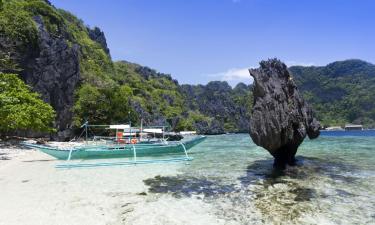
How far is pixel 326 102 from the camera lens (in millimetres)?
194500

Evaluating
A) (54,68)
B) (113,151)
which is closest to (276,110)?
(113,151)

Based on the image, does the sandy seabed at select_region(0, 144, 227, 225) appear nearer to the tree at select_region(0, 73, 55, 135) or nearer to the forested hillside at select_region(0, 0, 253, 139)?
the tree at select_region(0, 73, 55, 135)

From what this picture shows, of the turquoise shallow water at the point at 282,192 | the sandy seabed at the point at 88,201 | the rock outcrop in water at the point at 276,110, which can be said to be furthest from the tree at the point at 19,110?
the rock outcrop in water at the point at 276,110

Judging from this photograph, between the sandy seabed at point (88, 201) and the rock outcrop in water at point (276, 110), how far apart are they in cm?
579

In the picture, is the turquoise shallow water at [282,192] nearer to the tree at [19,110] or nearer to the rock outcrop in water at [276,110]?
the rock outcrop in water at [276,110]

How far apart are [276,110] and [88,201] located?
1003cm

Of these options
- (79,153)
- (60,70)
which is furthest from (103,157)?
(60,70)

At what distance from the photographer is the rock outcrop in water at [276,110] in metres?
16.6

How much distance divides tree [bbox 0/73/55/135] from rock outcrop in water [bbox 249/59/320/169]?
17431 millimetres

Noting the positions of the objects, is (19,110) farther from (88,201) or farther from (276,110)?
(276,110)

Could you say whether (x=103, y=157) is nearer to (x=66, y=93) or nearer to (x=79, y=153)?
(x=79, y=153)

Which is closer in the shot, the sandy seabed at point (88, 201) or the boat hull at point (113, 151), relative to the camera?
the sandy seabed at point (88, 201)

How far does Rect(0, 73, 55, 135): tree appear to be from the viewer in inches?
1047

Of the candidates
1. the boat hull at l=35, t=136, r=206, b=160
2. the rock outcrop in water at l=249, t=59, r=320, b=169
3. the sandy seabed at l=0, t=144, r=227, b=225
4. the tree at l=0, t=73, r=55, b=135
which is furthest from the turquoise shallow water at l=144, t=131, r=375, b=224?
the tree at l=0, t=73, r=55, b=135
